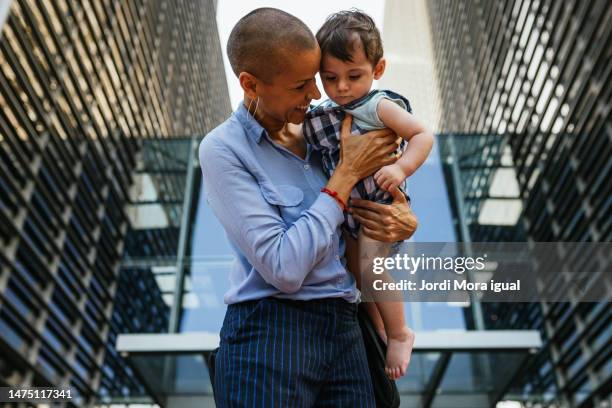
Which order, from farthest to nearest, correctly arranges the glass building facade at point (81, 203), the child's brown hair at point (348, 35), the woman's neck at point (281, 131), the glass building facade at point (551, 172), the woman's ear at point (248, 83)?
1. the glass building facade at point (551, 172)
2. the glass building facade at point (81, 203)
3. the child's brown hair at point (348, 35)
4. the woman's neck at point (281, 131)
5. the woman's ear at point (248, 83)

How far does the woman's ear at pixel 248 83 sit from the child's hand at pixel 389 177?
437 millimetres

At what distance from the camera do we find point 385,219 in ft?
5.28

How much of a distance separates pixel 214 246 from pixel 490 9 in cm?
2670

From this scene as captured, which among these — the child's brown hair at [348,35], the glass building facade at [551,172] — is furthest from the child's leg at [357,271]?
the glass building facade at [551,172]

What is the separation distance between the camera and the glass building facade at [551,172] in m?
14.4

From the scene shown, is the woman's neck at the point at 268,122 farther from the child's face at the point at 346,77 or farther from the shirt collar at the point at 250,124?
the child's face at the point at 346,77

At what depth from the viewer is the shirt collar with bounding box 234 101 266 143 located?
1.69m

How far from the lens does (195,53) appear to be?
152 feet

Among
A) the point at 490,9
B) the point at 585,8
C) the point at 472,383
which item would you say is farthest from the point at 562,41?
the point at 472,383

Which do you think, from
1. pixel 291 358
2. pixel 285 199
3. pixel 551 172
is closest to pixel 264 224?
pixel 285 199

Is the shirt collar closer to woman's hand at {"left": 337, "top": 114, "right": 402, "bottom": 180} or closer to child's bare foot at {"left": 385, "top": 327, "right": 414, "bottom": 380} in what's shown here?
woman's hand at {"left": 337, "top": 114, "right": 402, "bottom": 180}

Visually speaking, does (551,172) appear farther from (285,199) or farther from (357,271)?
(285,199)

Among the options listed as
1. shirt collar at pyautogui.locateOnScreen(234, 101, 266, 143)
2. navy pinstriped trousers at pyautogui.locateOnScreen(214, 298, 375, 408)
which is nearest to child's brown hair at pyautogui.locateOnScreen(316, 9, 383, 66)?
shirt collar at pyautogui.locateOnScreen(234, 101, 266, 143)

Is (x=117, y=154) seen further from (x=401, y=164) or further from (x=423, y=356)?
(x=401, y=164)
